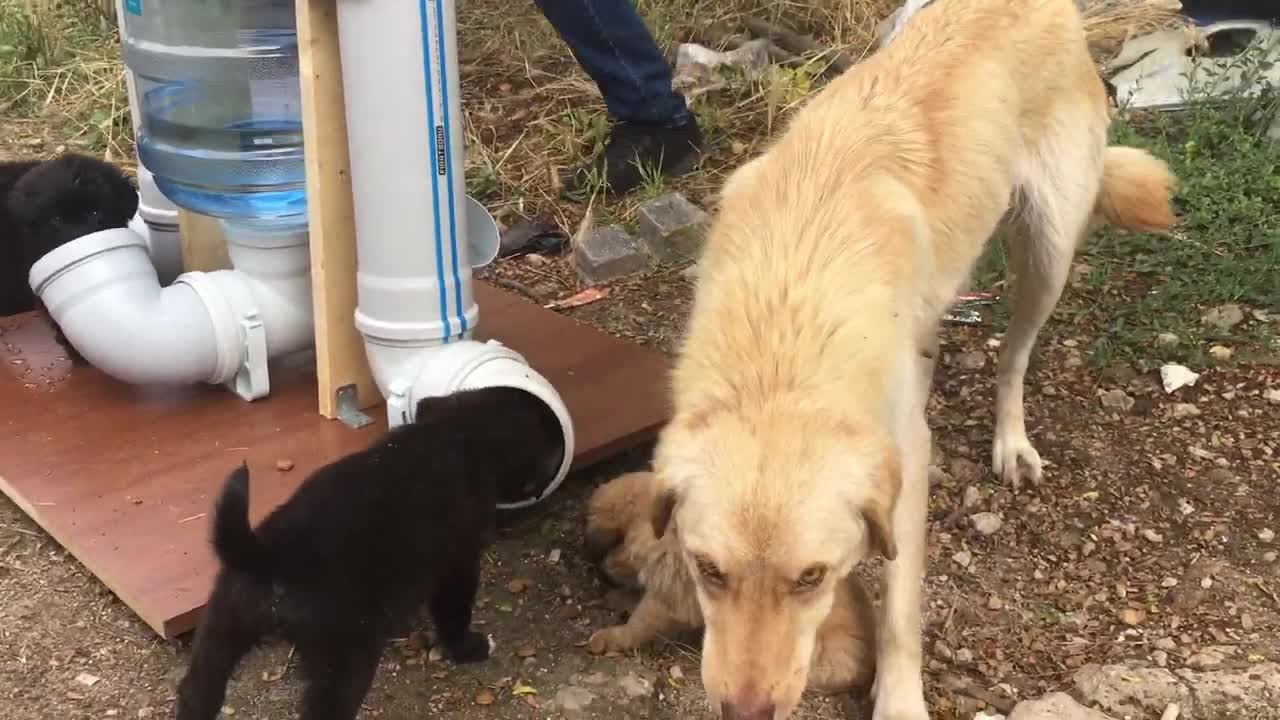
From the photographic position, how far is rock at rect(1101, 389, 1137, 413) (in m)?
3.72

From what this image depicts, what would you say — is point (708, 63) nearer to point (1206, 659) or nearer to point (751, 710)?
point (1206, 659)

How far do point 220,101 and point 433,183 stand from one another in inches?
43.5

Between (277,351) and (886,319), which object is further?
(277,351)

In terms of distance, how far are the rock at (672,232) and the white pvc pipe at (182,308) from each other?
1.73 meters

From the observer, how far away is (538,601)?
2.95m

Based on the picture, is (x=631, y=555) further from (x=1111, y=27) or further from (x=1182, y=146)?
(x=1111, y=27)

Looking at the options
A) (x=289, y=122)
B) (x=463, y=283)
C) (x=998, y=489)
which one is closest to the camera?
(x=463, y=283)

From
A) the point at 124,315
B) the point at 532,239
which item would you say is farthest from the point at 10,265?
the point at 532,239

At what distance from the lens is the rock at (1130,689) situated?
2549mm

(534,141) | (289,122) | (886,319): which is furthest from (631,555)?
(534,141)

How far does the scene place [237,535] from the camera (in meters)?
2.10

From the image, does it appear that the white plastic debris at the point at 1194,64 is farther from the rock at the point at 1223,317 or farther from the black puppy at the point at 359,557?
the black puppy at the point at 359,557

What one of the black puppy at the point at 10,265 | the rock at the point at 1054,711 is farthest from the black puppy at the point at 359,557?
the black puppy at the point at 10,265

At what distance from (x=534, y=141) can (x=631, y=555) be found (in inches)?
132
